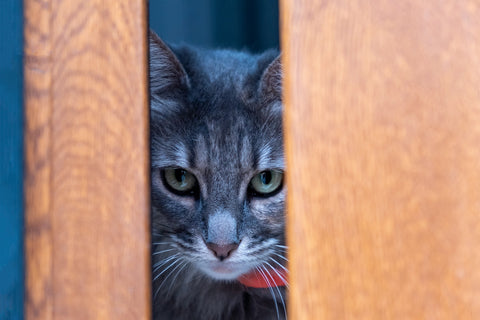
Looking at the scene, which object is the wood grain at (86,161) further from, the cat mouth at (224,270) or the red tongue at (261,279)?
the red tongue at (261,279)

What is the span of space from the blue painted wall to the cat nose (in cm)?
56

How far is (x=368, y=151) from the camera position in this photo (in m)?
0.85

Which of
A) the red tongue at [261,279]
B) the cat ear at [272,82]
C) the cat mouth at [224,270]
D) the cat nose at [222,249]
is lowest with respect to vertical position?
the red tongue at [261,279]

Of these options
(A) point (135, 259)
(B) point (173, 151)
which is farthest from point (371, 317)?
(B) point (173, 151)

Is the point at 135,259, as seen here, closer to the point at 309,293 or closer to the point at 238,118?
the point at 309,293

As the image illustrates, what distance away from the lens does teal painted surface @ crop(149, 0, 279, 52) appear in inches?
123

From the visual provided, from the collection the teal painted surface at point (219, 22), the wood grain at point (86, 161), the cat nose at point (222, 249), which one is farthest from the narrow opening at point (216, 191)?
the teal painted surface at point (219, 22)

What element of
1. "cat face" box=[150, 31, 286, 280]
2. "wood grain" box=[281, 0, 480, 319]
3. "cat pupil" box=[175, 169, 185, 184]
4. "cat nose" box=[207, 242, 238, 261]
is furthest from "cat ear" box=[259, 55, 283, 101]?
"wood grain" box=[281, 0, 480, 319]

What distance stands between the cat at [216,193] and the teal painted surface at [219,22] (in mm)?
1520

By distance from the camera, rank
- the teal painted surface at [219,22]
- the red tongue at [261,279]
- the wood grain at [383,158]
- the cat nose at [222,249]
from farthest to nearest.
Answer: the teal painted surface at [219,22] → the red tongue at [261,279] → the cat nose at [222,249] → the wood grain at [383,158]

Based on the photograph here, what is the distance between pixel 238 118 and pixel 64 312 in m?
0.84

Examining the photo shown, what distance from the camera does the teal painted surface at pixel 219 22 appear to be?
10.2 ft

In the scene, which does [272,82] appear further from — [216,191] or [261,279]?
[261,279]

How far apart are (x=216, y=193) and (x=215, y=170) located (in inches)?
2.6
